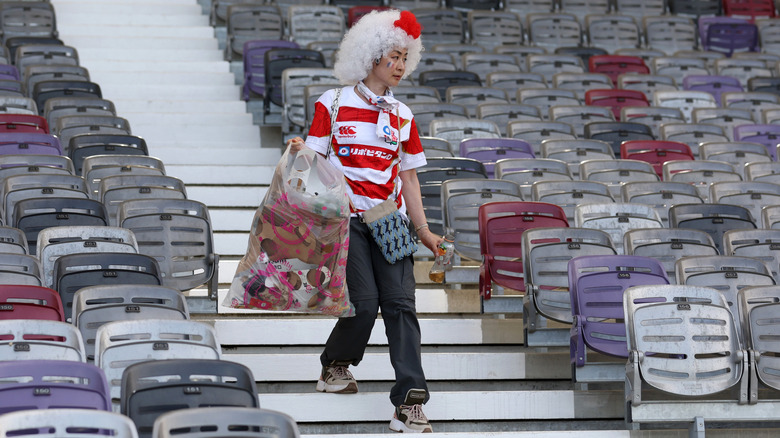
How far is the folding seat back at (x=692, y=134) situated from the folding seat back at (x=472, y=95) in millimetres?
1518

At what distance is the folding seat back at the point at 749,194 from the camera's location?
27.1ft

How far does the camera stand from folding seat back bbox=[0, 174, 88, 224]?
277 inches

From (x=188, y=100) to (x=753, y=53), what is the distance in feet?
21.8

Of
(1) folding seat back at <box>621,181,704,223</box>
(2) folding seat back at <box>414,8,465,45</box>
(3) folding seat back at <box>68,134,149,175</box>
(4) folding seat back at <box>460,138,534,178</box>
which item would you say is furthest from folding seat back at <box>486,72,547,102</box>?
(3) folding seat back at <box>68,134,149,175</box>

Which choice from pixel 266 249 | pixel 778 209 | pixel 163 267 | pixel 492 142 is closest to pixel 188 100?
pixel 492 142

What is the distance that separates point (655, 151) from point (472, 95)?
6.68 feet

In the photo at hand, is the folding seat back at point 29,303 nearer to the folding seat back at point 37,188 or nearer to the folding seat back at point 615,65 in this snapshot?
the folding seat back at point 37,188

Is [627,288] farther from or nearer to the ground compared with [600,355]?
farther from the ground

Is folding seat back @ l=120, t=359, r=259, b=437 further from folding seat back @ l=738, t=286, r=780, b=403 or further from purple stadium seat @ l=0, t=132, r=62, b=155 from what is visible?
purple stadium seat @ l=0, t=132, r=62, b=155

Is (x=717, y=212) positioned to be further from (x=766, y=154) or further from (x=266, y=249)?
(x=266, y=249)

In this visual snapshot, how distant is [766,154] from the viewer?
992 cm

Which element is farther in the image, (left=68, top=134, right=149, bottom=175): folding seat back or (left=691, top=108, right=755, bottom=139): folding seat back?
(left=691, top=108, right=755, bottom=139): folding seat back

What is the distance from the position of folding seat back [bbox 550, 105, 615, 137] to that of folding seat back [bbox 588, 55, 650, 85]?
2127 mm

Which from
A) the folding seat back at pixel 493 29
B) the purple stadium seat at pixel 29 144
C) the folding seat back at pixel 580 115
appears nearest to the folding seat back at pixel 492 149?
the folding seat back at pixel 580 115
